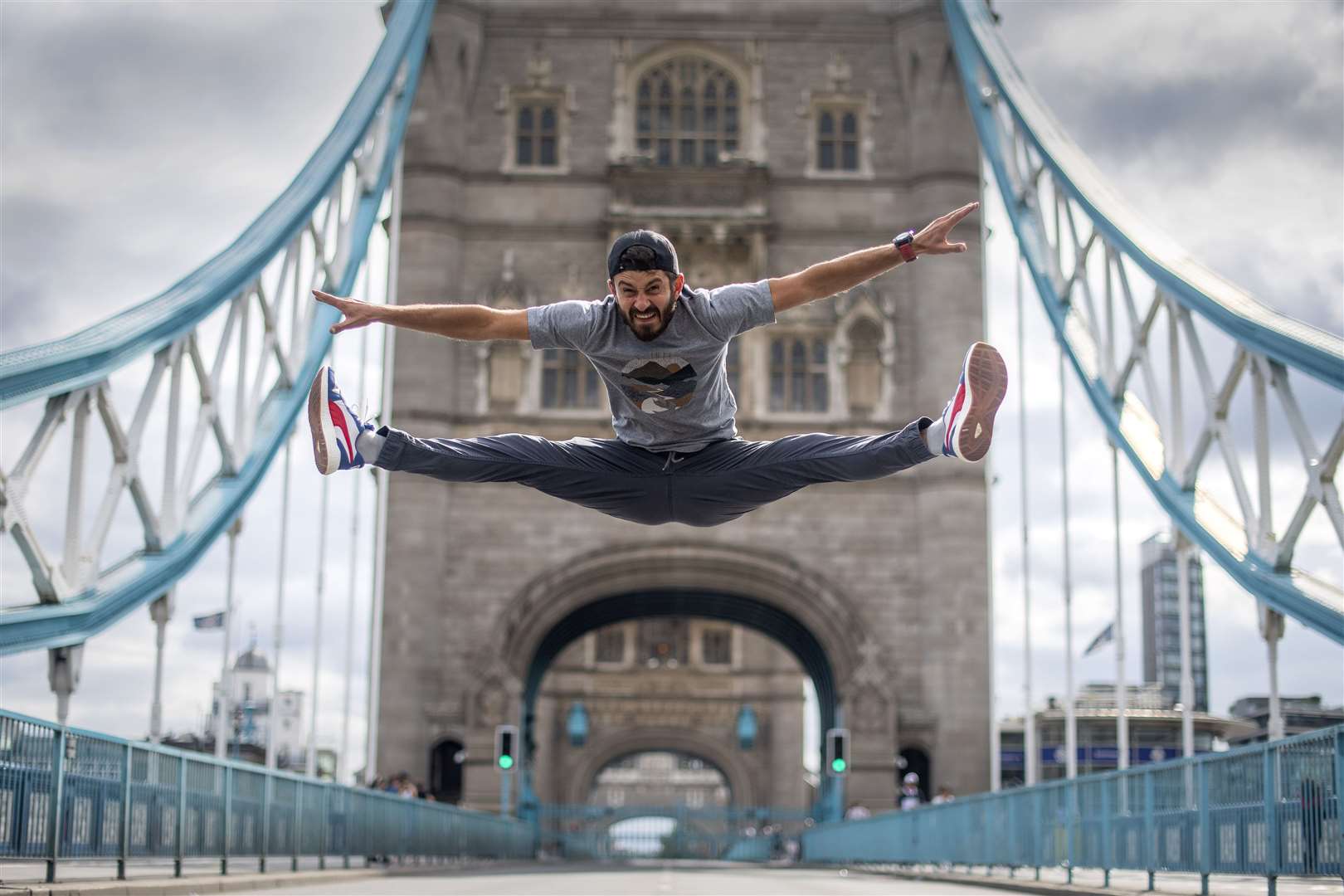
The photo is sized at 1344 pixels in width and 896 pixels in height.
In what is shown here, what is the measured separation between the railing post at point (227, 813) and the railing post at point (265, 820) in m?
0.83

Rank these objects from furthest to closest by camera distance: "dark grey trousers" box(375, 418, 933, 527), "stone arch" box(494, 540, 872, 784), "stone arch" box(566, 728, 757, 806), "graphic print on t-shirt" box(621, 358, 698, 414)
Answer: "stone arch" box(566, 728, 757, 806) → "stone arch" box(494, 540, 872, 784) → "dark grey trousers" box(375, 418, 933, 527) → "graphic print on t-shirt" box(621, 358, 698, 414)

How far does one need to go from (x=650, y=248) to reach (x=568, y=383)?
2468 cm

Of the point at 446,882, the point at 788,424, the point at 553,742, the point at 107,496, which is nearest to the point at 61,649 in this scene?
the point at 107,496

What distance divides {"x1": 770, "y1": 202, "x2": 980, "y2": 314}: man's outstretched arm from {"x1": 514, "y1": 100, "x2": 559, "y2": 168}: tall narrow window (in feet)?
85.0

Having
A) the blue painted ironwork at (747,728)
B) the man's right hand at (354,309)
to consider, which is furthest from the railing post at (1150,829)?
the blue painted ironwork at (747,728)

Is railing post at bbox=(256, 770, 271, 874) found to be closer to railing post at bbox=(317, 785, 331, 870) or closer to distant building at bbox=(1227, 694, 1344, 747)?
railing post at bbox=(317, 785, 331, 870)

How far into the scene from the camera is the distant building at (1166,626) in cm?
12231

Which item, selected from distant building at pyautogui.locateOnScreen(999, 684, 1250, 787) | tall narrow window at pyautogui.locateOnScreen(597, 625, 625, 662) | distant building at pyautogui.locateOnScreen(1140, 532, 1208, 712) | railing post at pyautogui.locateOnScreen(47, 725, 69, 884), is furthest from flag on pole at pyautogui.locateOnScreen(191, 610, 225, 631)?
distant building at pyautogui.locateOnScreen(1140, 532, 1208, 712)

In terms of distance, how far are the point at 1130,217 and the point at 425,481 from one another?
1355 cm

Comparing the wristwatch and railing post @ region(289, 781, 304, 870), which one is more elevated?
the wristwatch

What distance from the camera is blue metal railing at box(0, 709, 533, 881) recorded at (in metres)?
9.54

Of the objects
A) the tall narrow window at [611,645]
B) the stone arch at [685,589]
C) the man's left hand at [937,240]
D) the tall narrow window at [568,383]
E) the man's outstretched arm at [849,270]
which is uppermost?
the tall narrow window at [568,383]

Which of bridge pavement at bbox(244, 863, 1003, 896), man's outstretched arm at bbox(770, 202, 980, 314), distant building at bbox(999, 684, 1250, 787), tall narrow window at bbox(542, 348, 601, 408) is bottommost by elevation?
bridge pavement at bbox(244, 863, 1003, 896)

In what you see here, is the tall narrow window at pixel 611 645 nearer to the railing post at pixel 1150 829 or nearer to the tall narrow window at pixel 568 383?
the tall narrow window at pixel 568 383
